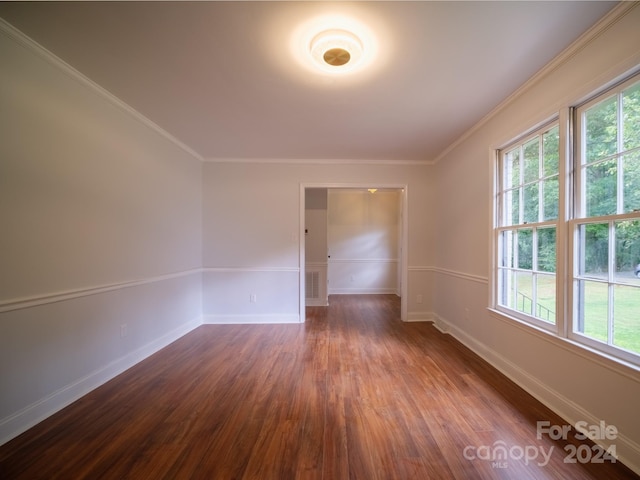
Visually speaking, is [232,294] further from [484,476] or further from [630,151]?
[630,151]

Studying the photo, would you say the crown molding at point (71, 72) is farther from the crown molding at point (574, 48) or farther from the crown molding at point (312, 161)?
the crown molding at point (574, 48)

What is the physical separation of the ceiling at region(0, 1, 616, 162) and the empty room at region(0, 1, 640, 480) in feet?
Result: 0.05

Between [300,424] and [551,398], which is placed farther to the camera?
[551,398]

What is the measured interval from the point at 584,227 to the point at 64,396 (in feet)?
12.6

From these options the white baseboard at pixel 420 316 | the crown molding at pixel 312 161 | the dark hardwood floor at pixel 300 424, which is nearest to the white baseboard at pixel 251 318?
the dark hardwood floor at pixel 300 424

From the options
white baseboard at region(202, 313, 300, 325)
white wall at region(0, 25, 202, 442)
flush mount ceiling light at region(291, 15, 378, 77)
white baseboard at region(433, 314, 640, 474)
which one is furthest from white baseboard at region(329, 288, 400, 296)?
flush mount ceiling light at region(291, 15, 378, 77)

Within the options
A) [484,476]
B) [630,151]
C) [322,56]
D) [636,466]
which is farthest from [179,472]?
[630,151]

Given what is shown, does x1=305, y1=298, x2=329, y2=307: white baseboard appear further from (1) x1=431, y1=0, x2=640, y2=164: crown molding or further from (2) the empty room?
(1) x1=431, y1=0, x2=640, y2=164: crown molding

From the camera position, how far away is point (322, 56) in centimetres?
161

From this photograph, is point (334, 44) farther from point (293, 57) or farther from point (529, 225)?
point (529, 225)

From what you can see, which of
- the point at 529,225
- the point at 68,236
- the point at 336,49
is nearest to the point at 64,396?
the point at 68,236

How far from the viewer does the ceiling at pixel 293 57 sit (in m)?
1.37

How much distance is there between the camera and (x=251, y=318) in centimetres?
381

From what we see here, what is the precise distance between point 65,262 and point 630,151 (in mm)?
3709
